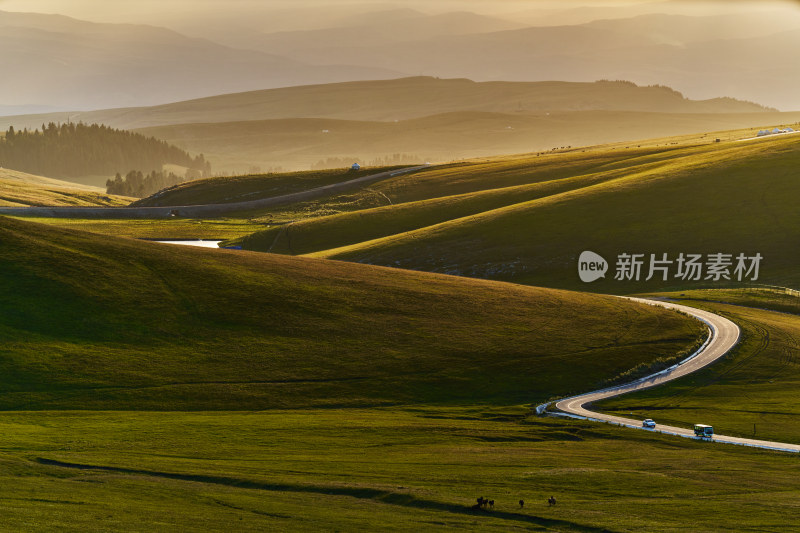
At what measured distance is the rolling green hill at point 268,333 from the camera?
71500mm

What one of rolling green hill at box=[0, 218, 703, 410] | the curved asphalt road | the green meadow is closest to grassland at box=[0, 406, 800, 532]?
the green meadow

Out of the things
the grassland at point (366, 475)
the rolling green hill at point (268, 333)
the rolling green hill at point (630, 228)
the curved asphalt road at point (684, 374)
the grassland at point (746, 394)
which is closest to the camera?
the grassland at point (366, 475)

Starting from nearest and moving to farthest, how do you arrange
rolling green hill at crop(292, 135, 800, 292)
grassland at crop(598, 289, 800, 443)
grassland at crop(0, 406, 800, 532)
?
grassland at crop(0, 406, 800, 532) < grassland at crop(598, 289, 800, 443) < rolling green hill at crop(292, 135, 800, 292)

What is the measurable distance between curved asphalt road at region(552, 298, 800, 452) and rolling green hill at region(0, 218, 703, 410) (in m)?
2.59

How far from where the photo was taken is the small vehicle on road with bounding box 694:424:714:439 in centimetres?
6469

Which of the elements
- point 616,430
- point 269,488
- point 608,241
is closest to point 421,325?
point 616,430

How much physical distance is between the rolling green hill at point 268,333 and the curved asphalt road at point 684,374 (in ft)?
8.50

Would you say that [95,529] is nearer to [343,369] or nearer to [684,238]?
[343,369]

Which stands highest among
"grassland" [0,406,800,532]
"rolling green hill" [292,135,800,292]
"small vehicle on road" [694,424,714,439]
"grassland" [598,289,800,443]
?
"rolling green hill" [292,135,800,292]

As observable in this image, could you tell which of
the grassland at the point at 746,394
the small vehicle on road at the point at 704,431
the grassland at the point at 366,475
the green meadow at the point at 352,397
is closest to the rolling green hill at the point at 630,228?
the green meadow at the point at 352,397

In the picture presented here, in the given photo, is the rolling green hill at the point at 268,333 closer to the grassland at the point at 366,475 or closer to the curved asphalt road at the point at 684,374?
the curved asphalt road at the point at 684,374

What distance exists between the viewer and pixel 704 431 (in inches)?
2552

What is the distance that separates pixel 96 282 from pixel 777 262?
3934 inches

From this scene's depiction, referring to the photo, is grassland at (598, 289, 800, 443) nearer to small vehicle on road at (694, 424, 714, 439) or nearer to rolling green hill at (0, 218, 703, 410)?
small vehicle on road at (694, 424, 714, 439)
